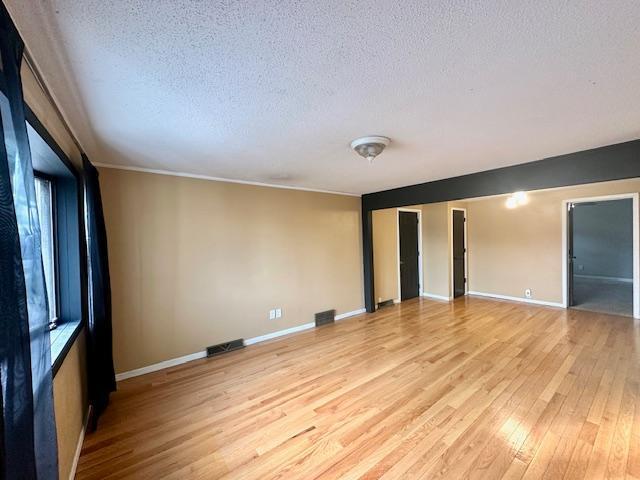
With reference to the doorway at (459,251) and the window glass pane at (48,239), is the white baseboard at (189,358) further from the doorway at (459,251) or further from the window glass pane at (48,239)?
the doorway at (459,251)

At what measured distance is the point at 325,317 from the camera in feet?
14.4

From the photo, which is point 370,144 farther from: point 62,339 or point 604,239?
point 604,239

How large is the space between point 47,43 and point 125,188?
2025mm

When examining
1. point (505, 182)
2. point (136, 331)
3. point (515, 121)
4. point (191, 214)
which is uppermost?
point (515, 121)

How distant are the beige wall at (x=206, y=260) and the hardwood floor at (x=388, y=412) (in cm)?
39

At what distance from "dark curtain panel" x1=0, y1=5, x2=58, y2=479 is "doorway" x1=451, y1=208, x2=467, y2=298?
6.11 m

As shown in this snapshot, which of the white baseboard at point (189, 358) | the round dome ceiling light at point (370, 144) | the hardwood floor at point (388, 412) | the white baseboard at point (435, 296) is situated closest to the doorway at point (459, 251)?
the white baseboard at point (435, 296)

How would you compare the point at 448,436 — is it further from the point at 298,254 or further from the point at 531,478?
the point at 298,254

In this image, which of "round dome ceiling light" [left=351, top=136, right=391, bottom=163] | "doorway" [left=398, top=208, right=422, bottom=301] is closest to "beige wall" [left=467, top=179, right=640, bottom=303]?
"doorway" [left=398, top=208, right=422, bottom=301]

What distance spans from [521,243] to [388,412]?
4.82 metres

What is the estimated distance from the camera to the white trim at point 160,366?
2.83 m

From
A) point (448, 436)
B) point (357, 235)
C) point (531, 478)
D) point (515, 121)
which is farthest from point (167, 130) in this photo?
point (357, 235)

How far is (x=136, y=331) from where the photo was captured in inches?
114

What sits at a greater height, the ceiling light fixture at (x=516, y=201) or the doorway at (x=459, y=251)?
the ceiling light fixture at (x=516, y=201)
